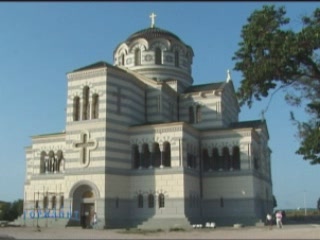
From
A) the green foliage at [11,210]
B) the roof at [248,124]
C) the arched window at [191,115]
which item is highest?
the arched window at [191,115]

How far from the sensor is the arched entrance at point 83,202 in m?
37.1

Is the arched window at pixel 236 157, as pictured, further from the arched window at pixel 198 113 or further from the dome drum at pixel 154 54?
→ the dome drum at pixel 154 54

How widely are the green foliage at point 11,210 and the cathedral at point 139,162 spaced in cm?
623

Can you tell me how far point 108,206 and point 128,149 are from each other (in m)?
5.31

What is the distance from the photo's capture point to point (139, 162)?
1547 inches

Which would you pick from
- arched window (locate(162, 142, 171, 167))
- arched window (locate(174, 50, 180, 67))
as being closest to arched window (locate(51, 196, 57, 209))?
arched window (locate(162, 142, 171, 167))

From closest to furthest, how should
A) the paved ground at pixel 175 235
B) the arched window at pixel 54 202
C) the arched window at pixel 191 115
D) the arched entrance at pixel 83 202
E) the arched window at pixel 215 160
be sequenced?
the paved ground at pixel 175 235, the arched entrance at pixel 83 202, the arched window at pixel 54 202, the arched window at pixel 215 160, the arched window at pixel 191 115

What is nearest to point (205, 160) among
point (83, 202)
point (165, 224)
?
point (165, 224)

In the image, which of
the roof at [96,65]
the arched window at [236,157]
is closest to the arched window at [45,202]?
the roof at [96,65]

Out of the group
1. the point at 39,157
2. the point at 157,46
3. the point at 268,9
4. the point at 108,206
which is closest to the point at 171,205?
the point at 108,206

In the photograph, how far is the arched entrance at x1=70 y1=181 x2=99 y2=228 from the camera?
3709 cm

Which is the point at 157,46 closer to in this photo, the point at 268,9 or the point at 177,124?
the point at 177,124

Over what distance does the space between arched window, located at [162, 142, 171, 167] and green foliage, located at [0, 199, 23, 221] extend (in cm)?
1935

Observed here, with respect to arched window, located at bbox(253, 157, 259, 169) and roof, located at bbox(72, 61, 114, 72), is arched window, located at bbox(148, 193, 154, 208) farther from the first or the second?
roof, located at bbox(72, 61, 114, 72)
